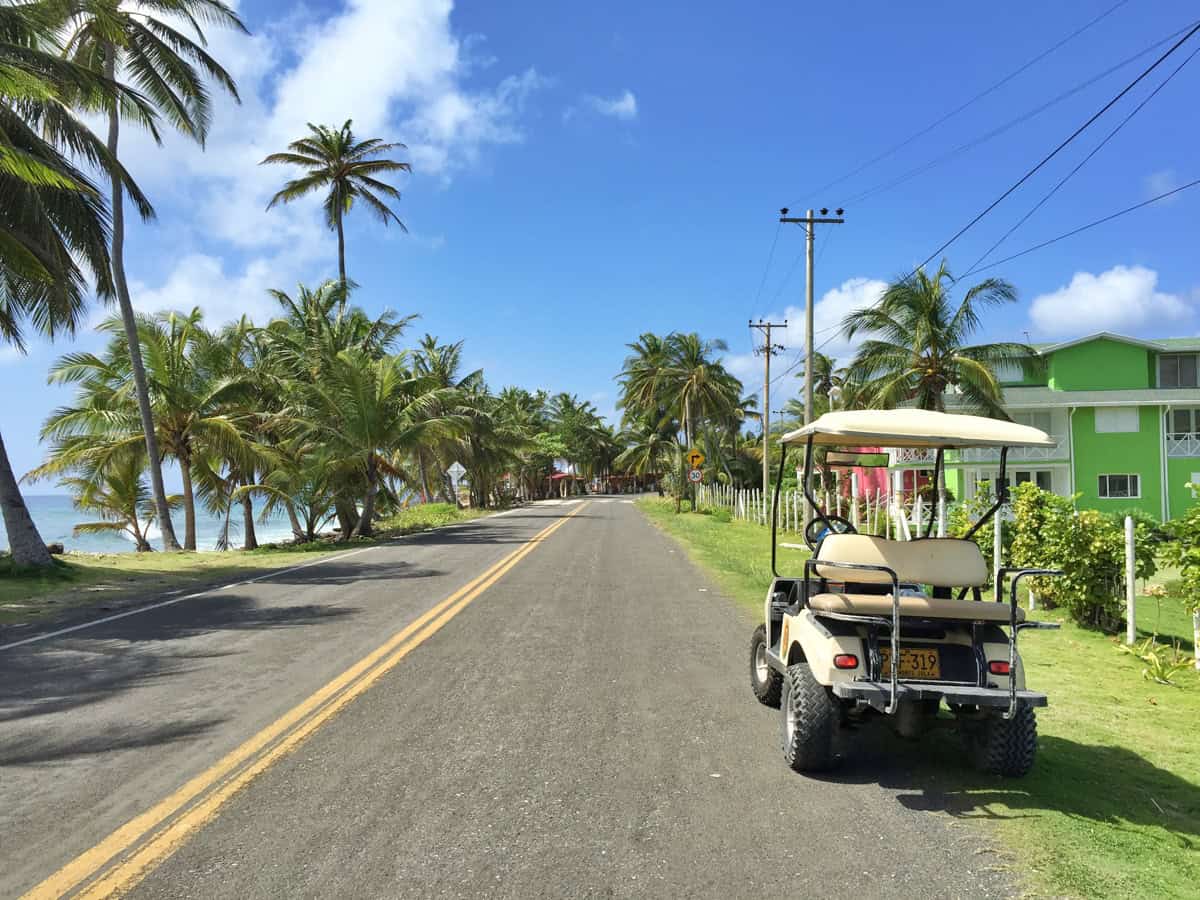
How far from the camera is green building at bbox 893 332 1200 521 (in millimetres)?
34281

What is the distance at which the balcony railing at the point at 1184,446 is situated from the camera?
113 ft

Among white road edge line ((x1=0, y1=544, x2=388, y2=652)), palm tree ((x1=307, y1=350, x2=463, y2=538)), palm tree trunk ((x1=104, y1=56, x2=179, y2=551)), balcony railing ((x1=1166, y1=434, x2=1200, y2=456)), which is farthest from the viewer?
balcony railing ((x1=1166, y1=434, x2=1200, y2=456))

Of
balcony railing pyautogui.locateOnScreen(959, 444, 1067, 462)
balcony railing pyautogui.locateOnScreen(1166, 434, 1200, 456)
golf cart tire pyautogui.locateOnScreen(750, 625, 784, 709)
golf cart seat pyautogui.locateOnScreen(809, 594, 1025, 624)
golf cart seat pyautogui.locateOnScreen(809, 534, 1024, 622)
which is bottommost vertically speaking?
golf cart tire pyautogui.locateOnScreen(750, 625, 784, 709)

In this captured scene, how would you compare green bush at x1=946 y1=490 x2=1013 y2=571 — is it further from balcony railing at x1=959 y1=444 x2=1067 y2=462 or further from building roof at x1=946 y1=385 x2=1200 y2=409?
building roof at x1=946 y1=385 x2=1200 y2=409

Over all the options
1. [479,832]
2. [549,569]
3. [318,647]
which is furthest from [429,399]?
[479,832]

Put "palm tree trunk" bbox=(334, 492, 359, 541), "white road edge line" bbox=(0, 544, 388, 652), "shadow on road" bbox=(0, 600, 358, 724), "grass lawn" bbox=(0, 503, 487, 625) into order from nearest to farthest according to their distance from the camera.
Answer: "shadow on road" bbox=(0, 600, 358, 724), "white road edge line" bbox=(0, 544, 388, 652), "grass lawn" bbox=(0, 503, 487, 625), "palm tree trunk" bbox=(334, 492, 359, 541)

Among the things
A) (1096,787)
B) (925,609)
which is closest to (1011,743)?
(1096,787)

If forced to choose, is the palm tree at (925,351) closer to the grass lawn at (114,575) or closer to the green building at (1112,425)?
the green building at (1112,425)

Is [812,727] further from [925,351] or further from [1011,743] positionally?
[925,351]

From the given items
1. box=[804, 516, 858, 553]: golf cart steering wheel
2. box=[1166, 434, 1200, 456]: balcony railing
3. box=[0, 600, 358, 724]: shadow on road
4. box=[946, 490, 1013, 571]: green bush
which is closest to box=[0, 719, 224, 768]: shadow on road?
box=[0, 600, 358, 724]: shadow on road

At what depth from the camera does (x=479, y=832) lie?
4102mm

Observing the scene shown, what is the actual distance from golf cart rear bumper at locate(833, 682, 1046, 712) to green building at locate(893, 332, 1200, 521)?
31001mm

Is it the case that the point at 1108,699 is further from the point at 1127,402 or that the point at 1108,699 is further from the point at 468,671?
the point at 1127,402

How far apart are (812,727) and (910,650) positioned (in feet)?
2.34
